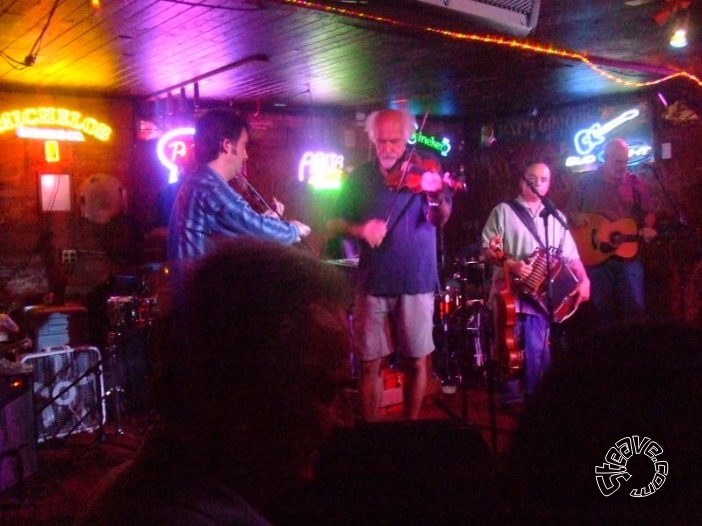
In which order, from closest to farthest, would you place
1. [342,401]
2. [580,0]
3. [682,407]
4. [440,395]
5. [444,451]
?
[682,407] → [342,401] → [444,451] → [580,0] → [440,395]

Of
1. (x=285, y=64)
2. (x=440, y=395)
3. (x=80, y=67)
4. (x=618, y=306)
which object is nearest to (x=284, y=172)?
(x=285, y=64)

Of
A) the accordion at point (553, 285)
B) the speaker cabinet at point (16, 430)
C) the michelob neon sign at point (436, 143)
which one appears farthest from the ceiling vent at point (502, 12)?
the michelob neon sign at point (436, 143)

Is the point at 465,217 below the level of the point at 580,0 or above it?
below

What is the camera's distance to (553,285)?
5.32 meters

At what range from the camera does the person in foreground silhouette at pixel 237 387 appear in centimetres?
102

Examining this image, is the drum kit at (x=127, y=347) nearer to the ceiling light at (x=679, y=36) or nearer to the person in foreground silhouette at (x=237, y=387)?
the person in foreground silhouette at (x=237, y=387)

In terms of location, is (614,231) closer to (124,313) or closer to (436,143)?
(124,313)

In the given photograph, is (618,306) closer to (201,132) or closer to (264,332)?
(201,132)

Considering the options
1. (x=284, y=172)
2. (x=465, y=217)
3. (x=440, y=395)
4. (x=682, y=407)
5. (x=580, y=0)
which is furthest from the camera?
(x=465, y=217)

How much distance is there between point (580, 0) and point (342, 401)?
491cm

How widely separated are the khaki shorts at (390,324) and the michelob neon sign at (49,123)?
15.8 ft

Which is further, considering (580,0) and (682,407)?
(580,0)

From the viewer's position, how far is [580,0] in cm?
519

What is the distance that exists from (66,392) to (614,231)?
4918 millimetres
